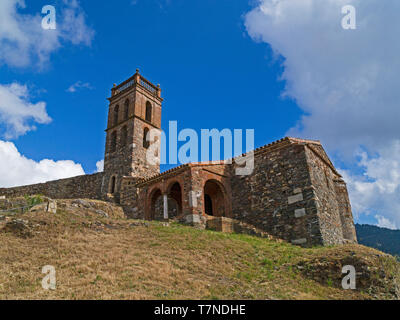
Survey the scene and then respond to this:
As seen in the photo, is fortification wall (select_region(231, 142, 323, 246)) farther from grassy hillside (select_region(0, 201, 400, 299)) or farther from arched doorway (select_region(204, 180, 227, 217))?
grassy hillside (select_region(0, 201, 400, 299))

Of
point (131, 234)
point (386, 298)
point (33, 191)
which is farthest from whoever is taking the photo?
point (33, 191)

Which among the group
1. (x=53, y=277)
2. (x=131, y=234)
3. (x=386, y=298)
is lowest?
(x=386, y=298)

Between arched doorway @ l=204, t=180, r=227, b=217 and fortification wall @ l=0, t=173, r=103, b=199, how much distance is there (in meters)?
9.53

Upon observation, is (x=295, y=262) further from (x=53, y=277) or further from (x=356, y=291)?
(x=53, y=277)

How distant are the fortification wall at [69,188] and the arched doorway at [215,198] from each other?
9.53 m

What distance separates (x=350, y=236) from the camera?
18250 millimetres

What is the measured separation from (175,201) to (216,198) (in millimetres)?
3925

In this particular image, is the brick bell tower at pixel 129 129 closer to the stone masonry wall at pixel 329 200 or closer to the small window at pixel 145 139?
the small window at pixel 145 139

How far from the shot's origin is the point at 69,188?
2656cm

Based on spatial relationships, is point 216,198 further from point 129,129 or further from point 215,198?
point 129,129

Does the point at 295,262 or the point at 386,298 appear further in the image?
the point at 295,262

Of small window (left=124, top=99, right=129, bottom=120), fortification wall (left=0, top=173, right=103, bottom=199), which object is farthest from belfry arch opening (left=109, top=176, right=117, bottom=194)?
small window (left=124, top=99, right=129, bottom=120)
